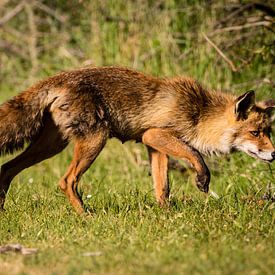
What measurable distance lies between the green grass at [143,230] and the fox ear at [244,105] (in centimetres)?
96

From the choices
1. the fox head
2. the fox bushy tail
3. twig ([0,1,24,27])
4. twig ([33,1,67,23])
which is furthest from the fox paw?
twig ([0,1,24,27])

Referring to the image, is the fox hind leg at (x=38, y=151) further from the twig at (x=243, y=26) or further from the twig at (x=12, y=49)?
the twig at (x=12, y=49)

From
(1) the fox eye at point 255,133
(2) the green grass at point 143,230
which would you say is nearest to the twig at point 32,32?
(2) the green grass at point 143,230

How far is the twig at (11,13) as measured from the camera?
1600cm

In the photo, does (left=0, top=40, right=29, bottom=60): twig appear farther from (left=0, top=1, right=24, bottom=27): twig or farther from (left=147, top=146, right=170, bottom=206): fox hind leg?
(left=147, top=146, right=170, bottom=206): fox hind leg

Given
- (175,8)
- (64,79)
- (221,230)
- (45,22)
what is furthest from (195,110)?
(45,22)

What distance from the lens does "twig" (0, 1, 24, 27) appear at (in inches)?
630

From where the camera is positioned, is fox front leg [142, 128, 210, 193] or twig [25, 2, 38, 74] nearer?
fox front leg [142, 128, 210, 193]

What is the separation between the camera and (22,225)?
686cm

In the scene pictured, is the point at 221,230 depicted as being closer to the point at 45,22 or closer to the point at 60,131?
the point at 60,131

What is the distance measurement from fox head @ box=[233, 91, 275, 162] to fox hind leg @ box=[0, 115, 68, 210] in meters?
2.19

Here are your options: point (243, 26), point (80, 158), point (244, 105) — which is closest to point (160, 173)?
point (80, 158)

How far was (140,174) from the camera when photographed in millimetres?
11133

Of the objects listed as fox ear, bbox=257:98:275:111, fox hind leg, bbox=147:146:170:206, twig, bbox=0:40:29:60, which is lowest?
twig, bbox=0:40:29:60
